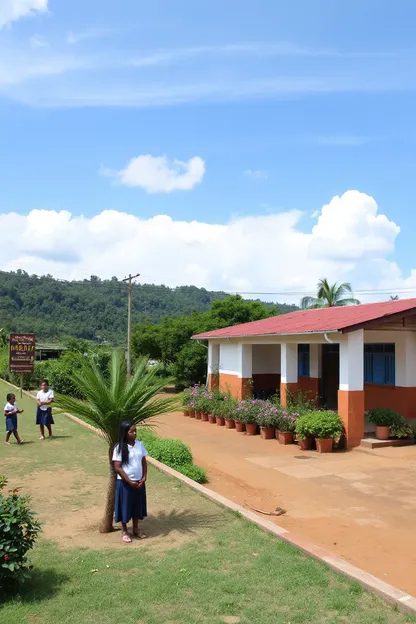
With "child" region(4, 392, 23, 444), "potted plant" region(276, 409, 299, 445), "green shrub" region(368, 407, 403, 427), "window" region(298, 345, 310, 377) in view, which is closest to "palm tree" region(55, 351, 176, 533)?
"child" region(4, 392, 23, 444)

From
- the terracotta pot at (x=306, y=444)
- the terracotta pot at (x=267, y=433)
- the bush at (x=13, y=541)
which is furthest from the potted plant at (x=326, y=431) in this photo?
the bush at (x=13, y=541)

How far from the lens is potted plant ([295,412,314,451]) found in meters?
12.1

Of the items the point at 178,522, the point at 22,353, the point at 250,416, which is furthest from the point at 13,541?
the point at 22,353

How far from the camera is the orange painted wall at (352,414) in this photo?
1214 cm

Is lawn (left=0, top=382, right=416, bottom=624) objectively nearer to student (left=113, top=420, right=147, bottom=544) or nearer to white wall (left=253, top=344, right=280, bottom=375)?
student (left=113, top=420, right=147, bottom=544)

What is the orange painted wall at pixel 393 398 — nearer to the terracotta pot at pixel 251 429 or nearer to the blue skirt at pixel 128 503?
the terracotta pot at pixel 251 429

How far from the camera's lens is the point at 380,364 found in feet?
49.6

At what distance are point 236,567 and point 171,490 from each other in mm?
2996

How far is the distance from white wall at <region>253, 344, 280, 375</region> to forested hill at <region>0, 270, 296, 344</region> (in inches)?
1762

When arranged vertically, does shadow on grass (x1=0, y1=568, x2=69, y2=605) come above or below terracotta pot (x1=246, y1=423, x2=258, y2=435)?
below

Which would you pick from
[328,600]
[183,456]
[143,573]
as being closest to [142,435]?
[183,456]

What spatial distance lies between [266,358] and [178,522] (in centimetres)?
1486

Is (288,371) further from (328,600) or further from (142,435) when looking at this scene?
(328,600)

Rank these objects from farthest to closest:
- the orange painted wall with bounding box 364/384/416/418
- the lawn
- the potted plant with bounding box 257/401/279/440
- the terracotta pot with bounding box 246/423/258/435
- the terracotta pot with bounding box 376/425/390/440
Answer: the terracotta pot with bounding box 246/423/258/435, the orange painted wall with bounding box 364/384/416/418, the potted plant with bounding box 257/401/279/440, the terracotta pot with bounding box 376/425/390/440, the lawn
